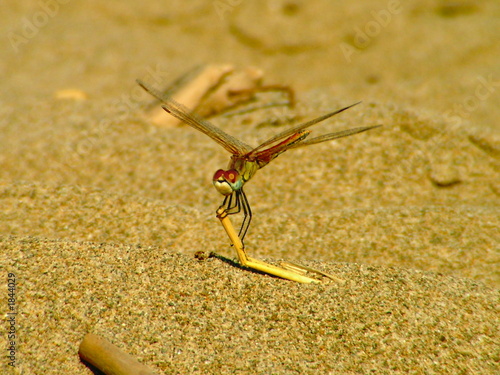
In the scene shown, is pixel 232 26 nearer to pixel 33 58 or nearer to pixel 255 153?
pixel 33 58

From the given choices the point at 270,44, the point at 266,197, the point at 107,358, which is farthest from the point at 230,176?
the point at 270,44

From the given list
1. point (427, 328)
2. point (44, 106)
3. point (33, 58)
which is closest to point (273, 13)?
point (33, 58)

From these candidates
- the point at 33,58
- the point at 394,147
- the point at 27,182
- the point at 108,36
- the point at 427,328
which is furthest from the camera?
the point at 108,36

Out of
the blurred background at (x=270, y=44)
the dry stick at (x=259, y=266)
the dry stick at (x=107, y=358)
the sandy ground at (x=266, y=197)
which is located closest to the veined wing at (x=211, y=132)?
the dry stick at (x=259, y=266)

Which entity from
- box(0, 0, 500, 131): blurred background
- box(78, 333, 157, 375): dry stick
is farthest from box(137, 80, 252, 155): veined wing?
box(0, 0, 500, 131): blurred background

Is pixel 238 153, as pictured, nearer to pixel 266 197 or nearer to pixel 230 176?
pixel 230 176

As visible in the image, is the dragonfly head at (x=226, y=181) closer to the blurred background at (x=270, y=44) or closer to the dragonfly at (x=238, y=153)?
the dragonfly at (x=238, y=153)
